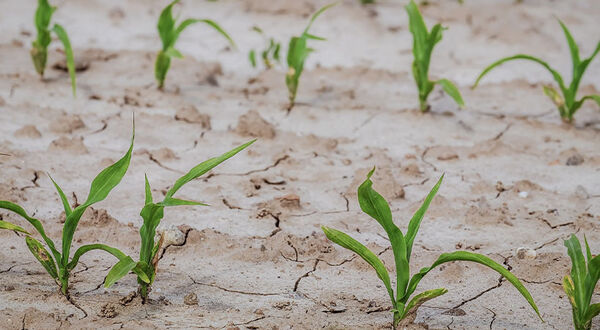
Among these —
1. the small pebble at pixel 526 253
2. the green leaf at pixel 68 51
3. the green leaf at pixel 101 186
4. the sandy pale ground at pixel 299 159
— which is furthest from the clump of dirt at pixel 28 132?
the small pebble at pixel 526 253

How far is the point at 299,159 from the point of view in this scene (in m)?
3.47

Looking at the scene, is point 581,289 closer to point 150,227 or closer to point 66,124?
point 150,227

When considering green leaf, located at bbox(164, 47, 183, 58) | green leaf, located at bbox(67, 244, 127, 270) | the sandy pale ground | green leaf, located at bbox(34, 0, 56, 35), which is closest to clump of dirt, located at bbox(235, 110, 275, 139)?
the sandy pale ground

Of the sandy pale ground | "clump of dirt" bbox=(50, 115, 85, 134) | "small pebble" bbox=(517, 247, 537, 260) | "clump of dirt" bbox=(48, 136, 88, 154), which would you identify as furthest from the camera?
"clump of dirt" bbox=(50, 115, 85, 134)

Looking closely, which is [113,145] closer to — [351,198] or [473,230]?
[351,198]

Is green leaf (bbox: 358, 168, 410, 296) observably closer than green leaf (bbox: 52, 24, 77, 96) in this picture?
Yes

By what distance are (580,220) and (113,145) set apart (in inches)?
79.5

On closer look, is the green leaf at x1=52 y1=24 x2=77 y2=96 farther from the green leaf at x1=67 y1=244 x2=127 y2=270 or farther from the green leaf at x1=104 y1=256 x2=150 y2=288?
the green leaf at x1=104 y1=256 x2=150 y2=288

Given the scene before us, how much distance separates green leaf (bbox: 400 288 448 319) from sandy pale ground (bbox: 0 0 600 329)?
91mm

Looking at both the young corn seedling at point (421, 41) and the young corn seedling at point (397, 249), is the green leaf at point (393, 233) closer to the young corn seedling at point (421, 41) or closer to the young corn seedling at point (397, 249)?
the young corn seedling at point (397, 249)

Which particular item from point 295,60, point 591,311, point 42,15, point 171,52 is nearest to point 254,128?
point 295,60

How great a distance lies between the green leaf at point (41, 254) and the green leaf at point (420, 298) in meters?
1.04

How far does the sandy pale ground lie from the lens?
7.95 ft

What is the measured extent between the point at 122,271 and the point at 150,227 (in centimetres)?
17
